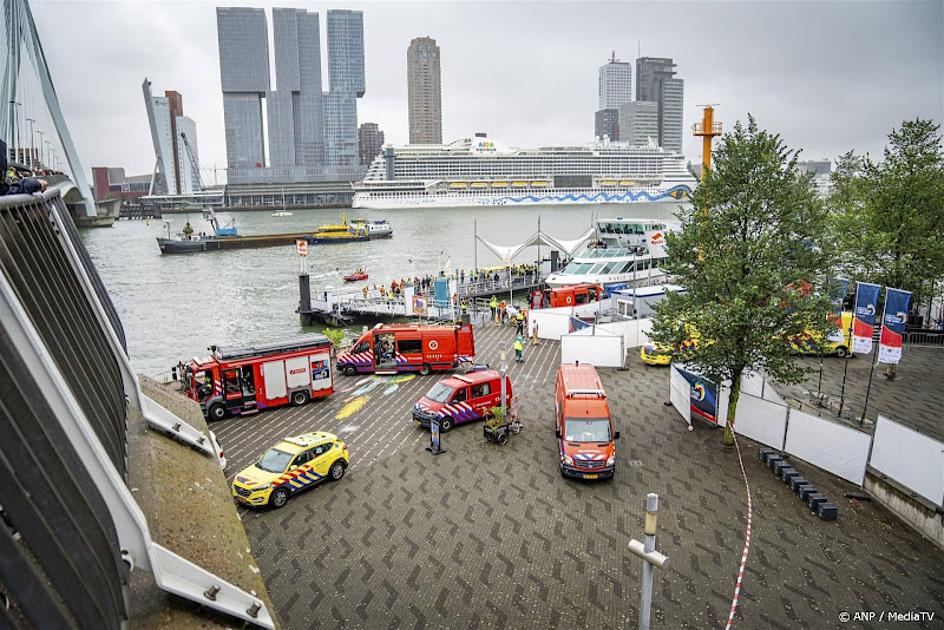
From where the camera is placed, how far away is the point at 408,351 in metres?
19.2

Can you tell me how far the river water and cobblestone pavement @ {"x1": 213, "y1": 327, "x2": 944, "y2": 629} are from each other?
1446 centimetres

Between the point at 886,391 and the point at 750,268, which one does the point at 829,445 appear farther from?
the point at 886,391

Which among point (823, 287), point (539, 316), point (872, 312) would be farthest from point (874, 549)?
point (539, 316)

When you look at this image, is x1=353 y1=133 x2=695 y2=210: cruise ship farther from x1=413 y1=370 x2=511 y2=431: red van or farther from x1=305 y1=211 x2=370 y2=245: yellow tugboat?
x1=413 y1=370 x2=511 y2=431: red van

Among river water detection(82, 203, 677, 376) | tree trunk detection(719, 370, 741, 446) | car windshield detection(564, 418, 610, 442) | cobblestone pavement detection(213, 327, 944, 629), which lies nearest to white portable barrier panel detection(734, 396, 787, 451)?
tree trunk detection(719, 370, 741, 446)

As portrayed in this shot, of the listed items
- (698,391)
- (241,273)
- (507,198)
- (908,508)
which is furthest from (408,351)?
(507,198)

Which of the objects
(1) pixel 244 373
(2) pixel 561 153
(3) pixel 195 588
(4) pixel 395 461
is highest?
(2) pixel 561 153

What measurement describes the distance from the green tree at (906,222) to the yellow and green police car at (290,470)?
1509cm

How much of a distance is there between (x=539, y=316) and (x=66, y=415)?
1984 cm

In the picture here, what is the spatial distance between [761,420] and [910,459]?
322 centimetres

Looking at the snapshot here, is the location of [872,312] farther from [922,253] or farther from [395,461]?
[395,461]

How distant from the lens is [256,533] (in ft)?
32.3

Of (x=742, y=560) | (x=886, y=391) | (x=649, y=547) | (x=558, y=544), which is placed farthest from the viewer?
(x=886, y=391)

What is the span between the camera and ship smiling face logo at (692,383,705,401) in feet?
→ 47.6
